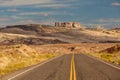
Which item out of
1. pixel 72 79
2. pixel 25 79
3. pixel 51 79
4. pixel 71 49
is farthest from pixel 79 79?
pixel 71 49

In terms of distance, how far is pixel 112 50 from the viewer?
109625 millimetres

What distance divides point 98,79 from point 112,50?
89.5 metres

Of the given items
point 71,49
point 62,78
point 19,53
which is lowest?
point 71,49

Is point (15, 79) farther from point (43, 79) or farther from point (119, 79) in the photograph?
point (119, 79)

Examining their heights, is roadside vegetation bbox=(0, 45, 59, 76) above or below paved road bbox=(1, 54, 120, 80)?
below

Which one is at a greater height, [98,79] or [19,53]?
[98,79]

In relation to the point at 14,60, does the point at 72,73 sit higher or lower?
higher

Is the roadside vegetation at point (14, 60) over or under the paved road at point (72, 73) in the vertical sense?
under

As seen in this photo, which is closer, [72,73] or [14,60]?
[72,73]

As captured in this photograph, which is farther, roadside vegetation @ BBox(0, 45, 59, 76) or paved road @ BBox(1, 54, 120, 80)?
roadside vegetation @ BBox(0, 45, 59, 76)

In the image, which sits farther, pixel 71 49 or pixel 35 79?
pixel 71 49

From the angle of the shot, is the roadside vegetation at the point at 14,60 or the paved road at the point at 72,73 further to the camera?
the roadside vegetation at the point at 14,60

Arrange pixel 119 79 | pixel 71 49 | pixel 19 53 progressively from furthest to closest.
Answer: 1. pixel 71 49
2. pixel 19 53
3. pixel 119 79

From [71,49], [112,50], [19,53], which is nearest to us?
[19,53]
